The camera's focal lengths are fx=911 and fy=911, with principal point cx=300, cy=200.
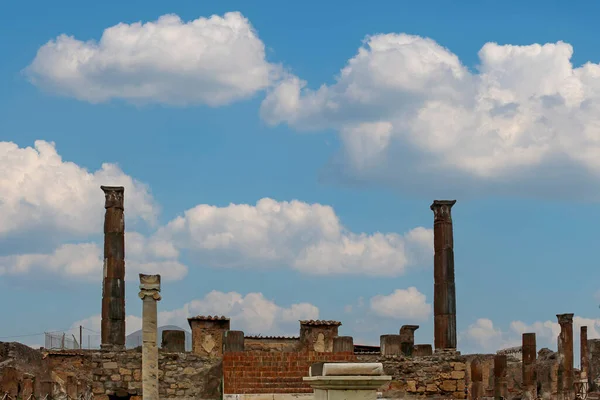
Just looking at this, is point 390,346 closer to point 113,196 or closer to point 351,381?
point 113,196

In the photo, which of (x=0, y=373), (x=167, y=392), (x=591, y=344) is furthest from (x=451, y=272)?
(x=591, y=344)

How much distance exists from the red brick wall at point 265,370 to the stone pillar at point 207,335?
1.25m

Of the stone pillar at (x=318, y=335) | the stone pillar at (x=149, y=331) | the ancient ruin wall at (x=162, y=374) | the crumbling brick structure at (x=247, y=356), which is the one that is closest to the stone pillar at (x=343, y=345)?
the crumbling brick structure at (x=247, y=356)

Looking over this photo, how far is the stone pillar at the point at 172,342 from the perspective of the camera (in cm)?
2167

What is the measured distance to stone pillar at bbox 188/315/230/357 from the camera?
72.6ft

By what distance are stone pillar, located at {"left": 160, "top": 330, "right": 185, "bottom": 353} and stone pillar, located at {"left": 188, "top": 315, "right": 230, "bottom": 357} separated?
18.4 inches

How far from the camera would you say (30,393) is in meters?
33.2

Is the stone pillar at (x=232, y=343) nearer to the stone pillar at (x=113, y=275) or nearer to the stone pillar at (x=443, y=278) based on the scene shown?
the stone pillar at (x=113, y=275)

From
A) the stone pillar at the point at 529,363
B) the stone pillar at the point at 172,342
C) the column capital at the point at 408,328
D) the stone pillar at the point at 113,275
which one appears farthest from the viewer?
the stone pillar at the point at 529,363

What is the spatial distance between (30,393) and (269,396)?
54.5ft

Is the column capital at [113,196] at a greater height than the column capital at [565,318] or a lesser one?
greater

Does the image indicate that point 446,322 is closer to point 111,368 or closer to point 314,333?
point 314,333

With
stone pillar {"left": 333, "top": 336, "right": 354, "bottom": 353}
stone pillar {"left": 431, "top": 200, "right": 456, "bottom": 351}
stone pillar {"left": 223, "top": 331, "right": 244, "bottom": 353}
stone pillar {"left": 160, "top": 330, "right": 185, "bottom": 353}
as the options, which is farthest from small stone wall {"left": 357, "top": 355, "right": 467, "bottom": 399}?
stone pillar {"left": 160, "top": 330, "right": 185, "bottom": 353}

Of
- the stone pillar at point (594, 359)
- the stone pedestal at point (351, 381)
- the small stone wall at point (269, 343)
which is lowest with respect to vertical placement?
the stone pillar at point (594, 359)
